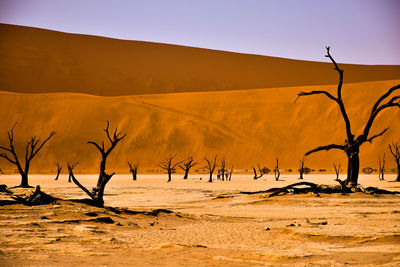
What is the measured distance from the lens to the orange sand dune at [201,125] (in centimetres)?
7062

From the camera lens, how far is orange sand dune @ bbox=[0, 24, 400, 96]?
106750mm

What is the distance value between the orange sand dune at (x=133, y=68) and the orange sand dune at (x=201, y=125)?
18.5 m

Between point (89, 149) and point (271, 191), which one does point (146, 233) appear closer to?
point (271, 191)

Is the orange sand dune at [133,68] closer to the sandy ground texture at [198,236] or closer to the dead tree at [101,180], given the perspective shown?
the dead tree at [101,180]

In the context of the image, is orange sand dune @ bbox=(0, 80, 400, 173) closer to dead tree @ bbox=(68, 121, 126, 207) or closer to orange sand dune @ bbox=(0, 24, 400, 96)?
orange sand dune @ bbox=(0, 24, 400, 96)

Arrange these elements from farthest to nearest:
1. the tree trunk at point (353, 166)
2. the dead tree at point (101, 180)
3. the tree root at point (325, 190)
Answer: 1. the tree trunk at point (353, 166)
2. the tree root at point (325, 190)
3. the dead tree at point (101, 180)

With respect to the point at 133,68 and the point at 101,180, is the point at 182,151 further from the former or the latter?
the point at 101,180

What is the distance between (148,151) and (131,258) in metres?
65.7

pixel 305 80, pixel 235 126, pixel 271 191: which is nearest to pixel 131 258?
pixel 271 191

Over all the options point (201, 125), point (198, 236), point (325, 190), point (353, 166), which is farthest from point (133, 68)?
point (198, 236)

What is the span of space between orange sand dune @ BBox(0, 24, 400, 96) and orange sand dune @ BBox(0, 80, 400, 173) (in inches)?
728

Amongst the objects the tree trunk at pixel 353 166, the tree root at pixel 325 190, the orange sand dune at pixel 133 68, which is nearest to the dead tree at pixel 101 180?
the tree root at pixel 325 190

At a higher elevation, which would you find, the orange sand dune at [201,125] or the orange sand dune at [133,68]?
the orange sand dune at [133,68]

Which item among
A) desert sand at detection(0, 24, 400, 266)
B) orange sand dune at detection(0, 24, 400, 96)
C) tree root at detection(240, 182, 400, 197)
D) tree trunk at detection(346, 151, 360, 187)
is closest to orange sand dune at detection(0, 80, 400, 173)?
desert sand at detection(0, 24, 400, 266)
